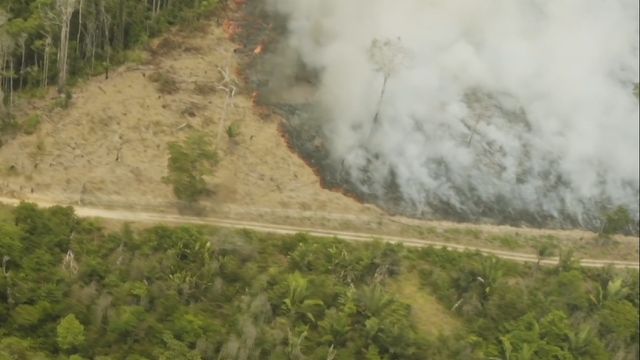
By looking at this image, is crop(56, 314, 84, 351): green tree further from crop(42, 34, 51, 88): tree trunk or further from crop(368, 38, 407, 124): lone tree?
crop(368, 38, 407, 124): lone tree

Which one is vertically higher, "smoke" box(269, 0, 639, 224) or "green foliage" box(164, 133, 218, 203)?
"smoke" box(269, 0, 639, 224)

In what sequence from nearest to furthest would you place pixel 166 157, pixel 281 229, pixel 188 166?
pixel 188 166 < pixel 281 229 < pixel 166 157

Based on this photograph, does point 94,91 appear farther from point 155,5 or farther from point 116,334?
point 116,334

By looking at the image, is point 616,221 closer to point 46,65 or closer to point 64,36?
point 64,36

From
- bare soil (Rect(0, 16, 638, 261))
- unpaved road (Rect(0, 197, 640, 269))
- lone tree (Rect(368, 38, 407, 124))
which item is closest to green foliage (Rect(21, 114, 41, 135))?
bare soil (Rect(0, 16, 638, 261))

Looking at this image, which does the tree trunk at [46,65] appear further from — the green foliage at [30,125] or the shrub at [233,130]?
the shrub at [233,130]

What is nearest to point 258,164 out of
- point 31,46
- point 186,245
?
point 186,245

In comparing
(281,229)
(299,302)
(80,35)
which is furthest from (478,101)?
(80,35)
